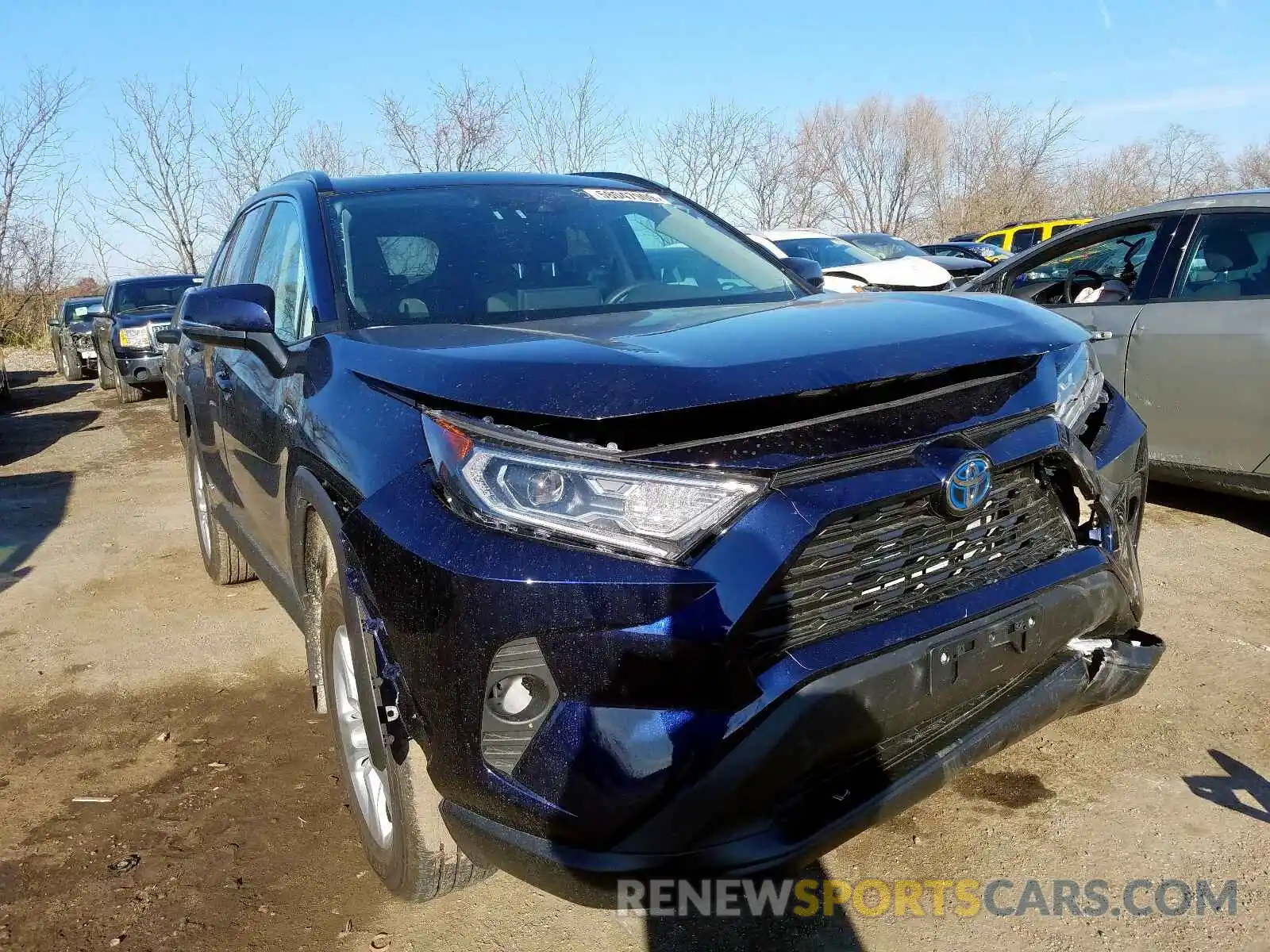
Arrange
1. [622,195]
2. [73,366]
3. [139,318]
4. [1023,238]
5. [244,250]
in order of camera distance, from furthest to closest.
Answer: [1023,238] → [73,366] → [139,318] → [244,250] → [622,195]

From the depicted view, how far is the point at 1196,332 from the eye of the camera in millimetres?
4609

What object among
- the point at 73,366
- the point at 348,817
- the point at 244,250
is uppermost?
the point at 244,250

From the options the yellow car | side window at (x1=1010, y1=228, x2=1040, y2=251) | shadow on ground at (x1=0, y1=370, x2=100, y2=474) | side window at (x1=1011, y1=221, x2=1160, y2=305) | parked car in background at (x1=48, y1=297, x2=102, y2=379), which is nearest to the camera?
side window at (x1=1011, y1=221, x2=1160, y2=305)

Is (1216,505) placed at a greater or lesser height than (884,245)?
lesser

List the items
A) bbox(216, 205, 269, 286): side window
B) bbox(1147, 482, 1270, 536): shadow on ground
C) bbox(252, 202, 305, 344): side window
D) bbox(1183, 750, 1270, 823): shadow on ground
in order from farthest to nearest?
bbox(1147, 482, 1270, 536): shadow on ground, bbox(216, 205, 269, 286): side window, bbox(252, 202, 305, 344): side window, bbox(1183, 750, 1270, 823): shadow on ground

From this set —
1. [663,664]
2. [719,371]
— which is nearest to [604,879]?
[663,664]

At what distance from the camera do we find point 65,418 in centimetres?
1212

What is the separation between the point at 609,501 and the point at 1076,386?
1.24 metres

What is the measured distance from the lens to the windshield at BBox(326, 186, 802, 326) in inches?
110

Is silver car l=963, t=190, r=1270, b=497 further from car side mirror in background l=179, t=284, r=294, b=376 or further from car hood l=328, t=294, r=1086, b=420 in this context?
car side mirror in background l=179, t=284, r=294, b=376

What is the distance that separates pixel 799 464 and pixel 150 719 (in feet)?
9.17

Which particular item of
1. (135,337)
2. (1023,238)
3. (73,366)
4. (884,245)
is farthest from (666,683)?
(1023,238)

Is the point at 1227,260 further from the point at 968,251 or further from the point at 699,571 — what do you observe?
the point at 968,251

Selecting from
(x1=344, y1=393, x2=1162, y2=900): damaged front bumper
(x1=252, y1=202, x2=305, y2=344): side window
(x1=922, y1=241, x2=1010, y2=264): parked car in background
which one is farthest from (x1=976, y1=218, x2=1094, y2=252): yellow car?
(x1=344, y1=393, x2=1162, y2=900): damaged front bumper
